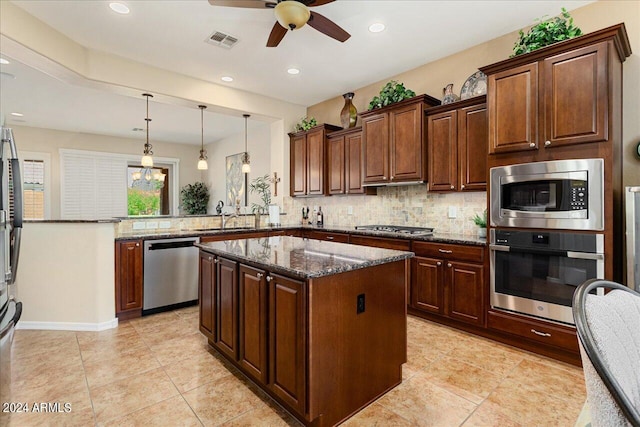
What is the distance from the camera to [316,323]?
1.70 meters

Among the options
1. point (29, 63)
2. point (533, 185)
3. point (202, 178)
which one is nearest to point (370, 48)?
point (533, 185)

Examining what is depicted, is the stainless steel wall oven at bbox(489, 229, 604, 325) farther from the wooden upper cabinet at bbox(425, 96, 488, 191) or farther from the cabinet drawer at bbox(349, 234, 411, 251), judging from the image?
the cabinet drawer at bbox(349, 234, 411, 251)

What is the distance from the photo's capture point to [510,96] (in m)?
2.74

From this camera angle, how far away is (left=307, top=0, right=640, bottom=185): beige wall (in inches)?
102

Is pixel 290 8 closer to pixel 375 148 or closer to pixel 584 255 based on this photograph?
pixel 375 148

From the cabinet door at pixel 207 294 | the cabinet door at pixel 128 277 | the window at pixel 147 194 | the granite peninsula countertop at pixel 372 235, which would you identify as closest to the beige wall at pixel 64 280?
the cabinet door at pixel 128 277

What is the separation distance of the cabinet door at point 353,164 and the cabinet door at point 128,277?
9.03 feet

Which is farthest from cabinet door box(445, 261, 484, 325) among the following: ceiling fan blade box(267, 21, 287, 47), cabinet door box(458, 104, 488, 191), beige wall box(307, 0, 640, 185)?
ceiling fan blade box(267, 21, 287, 47)

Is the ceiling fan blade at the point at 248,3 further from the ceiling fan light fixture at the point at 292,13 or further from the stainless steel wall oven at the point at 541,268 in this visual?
the stainless steel wall oven at the point at 541,268

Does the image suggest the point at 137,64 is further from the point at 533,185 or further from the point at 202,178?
the point at 202,178

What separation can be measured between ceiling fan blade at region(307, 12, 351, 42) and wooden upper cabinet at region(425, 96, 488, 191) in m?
1.41

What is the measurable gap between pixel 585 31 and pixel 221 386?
413 centimetres

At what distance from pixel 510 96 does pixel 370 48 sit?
1.58 m

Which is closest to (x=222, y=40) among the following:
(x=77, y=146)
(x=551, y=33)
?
(x=551, y=33)
